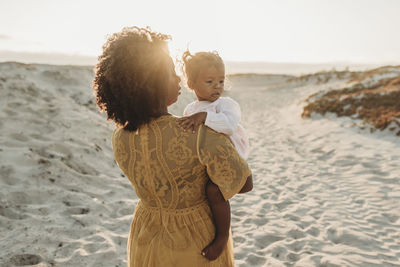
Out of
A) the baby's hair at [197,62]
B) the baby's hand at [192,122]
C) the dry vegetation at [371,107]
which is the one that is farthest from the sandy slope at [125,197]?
the baby's hand at [192,122]

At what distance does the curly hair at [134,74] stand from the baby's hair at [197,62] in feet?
2.26

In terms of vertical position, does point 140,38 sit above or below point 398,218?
above

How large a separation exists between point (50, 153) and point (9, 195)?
1.43 meters

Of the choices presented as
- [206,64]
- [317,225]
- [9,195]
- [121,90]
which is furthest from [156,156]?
[9,195]

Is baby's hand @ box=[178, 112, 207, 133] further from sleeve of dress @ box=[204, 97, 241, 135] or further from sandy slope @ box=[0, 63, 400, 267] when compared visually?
sandy slope @ box=[0, 63, 400, 267]

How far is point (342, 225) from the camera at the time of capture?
165 inches

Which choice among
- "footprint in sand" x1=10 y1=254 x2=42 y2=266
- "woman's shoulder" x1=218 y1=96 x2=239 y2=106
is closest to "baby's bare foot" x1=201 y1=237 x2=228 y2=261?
"woman's shoulder" x1=218 y1=96 x2=239 y2=106

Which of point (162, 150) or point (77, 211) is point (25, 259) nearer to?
point (77, 211)

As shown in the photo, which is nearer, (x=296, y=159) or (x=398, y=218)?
(x=398, y=218)

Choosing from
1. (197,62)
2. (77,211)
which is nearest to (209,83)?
(197,62)

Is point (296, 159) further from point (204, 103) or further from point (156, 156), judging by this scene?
point (156, 156)

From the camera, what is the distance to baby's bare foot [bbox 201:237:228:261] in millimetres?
1498

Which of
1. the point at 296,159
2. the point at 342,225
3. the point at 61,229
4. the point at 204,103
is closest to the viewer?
the point at 204,103

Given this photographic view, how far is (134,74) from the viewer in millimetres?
1298
